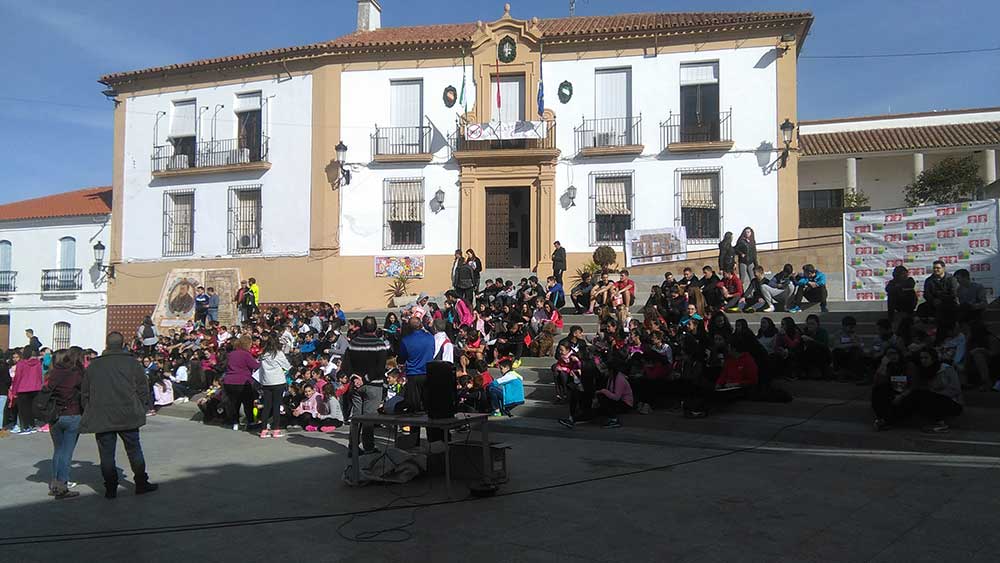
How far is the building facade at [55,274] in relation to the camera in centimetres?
2809

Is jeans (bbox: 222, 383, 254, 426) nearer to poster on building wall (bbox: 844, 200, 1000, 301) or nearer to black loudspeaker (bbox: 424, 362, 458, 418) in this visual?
black loudspeaker (bbox: 424, 362, 458, 418)

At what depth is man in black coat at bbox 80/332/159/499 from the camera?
292 inches

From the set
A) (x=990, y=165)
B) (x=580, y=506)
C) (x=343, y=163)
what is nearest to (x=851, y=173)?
(x=990, y=165)

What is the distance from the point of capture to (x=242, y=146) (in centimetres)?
2584

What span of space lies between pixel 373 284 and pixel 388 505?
56.8 feet

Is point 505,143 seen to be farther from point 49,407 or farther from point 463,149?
point 49,407

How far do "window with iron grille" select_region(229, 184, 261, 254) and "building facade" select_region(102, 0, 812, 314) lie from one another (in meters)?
0.05

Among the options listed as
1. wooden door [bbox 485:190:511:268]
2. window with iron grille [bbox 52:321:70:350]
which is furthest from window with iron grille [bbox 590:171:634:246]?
window with iron grille [bbox 52:321:70:350]

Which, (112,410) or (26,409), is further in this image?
(26,409)

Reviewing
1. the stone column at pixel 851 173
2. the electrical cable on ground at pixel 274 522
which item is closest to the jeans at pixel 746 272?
the electrical cable on ground at pixel 274 522

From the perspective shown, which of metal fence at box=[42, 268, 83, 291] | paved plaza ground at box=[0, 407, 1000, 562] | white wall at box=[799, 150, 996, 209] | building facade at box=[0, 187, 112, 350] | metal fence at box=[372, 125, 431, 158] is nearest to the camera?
paved plaza ground at box=[0, 407, 1000, 562]

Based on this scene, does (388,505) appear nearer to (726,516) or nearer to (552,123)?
(726,516)

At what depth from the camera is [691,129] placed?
73.8ft

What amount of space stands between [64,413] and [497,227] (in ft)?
55.1
